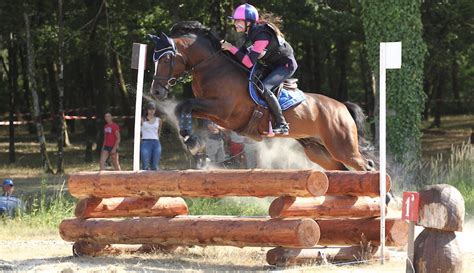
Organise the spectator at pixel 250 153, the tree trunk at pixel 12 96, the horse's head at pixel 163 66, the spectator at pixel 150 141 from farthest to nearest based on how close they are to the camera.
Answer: the tree trunk at pixel 12 96 → the spectator at pixel 250 153 → the spectator at pixel 150 141 → the horse's head at pixel 163 66

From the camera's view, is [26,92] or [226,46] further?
[26,92]

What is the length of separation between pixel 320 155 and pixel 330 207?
3.04 m

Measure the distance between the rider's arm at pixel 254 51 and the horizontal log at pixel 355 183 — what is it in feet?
6.46

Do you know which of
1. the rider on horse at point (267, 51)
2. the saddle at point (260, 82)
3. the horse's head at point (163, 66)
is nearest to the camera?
the horse's head at point (163, 66)

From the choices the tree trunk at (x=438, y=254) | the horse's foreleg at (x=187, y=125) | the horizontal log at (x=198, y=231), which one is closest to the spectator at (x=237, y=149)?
the horse's foreleg at (x=187, y=125)

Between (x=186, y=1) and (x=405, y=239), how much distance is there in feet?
51.3

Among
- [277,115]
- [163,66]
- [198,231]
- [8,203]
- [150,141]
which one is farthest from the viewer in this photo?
[150,141]

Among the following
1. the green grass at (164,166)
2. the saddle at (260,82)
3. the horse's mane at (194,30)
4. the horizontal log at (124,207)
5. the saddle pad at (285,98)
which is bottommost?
the green grass at (164,166)

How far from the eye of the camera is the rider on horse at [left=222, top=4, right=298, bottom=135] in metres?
9.86

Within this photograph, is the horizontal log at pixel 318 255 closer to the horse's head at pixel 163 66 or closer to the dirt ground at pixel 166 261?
the dirt ground at pixel 166 261

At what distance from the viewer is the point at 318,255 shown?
27.9 ft

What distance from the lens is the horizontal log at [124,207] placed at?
30.5ft

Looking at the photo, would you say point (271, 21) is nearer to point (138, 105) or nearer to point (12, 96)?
point (138, 105)

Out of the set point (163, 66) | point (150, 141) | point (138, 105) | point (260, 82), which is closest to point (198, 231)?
point (138, 105)
